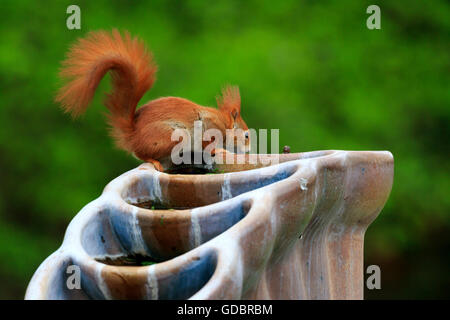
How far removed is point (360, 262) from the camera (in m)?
1.38

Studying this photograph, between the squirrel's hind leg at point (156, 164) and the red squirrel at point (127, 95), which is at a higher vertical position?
the red squirrel at point (127, 95)

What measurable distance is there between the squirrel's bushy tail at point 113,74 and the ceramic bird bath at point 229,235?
0.25 m

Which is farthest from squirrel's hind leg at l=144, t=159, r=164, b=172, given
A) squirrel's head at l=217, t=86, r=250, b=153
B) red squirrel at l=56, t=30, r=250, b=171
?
squirrel's head at l=217, t=86, r=250, b=153

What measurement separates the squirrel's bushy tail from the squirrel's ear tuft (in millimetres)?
341

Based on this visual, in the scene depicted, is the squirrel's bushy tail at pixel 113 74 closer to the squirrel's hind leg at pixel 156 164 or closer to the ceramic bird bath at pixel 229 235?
the squirrel's hind leg at pixel 156 164

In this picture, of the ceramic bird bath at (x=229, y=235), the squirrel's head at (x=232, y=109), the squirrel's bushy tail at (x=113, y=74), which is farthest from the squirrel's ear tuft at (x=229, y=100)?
the ceramic bird bath at (x=229, y=235)

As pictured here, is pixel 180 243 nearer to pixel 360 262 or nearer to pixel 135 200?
pixel 135 200

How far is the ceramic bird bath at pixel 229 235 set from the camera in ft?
3.22

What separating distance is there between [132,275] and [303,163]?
442mm

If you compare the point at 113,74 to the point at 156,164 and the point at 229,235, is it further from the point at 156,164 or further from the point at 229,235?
the point at 229,235

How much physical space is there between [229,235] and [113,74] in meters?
0.84

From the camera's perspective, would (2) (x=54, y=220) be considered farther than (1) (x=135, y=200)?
Yes

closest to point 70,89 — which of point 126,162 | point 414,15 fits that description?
point 126,162

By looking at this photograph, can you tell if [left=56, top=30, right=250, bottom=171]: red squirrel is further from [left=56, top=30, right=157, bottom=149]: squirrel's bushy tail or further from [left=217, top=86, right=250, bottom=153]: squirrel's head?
[left=217, top=86, right=250, bottom=153]: squirrel's head
